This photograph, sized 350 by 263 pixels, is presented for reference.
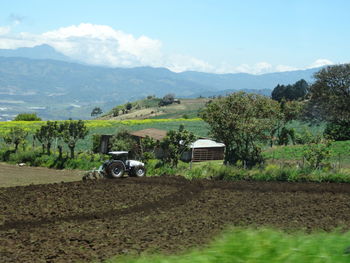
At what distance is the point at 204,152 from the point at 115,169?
20147 millimetres

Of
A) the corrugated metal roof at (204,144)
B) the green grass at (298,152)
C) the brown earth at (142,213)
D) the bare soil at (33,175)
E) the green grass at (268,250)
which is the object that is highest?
the green grass at (268,250)

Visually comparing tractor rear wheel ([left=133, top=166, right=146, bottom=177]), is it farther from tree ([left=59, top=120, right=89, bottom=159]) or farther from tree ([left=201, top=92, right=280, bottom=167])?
tree ([left=59, top=120, right=89, bottom=159])

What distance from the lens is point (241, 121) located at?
39438mm

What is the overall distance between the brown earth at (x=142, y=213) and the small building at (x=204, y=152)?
20.2 meters

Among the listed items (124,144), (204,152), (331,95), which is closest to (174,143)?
(124,144)

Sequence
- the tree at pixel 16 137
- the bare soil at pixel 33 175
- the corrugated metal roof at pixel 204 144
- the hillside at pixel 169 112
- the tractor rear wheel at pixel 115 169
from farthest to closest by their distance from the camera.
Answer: the hillside at pixel 169 112 → the corrugated metal roof at pixel 204 144 → the tree at pixel 16 137 → the bare soil at pixel 33 175 → the tractor rear wheel at pixel 115 169

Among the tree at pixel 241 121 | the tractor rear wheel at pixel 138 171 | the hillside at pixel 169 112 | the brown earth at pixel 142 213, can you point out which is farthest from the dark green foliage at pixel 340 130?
the hillside at pixel 169 112

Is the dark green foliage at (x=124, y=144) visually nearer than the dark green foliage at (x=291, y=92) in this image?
Yes

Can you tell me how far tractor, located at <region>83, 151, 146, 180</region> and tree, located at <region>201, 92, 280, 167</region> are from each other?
32.5 feet

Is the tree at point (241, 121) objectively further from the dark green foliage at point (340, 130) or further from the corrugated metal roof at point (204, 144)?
the dark green foliage at point (340, 130)

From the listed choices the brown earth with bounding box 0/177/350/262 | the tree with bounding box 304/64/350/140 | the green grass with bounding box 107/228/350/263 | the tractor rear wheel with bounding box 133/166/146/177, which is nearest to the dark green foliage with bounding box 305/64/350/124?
the tree with bounding box 304/64/350/140

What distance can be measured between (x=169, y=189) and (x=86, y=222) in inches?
360

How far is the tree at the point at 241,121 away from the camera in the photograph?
38.8m

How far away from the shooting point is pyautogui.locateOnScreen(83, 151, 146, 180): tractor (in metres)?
30.8
